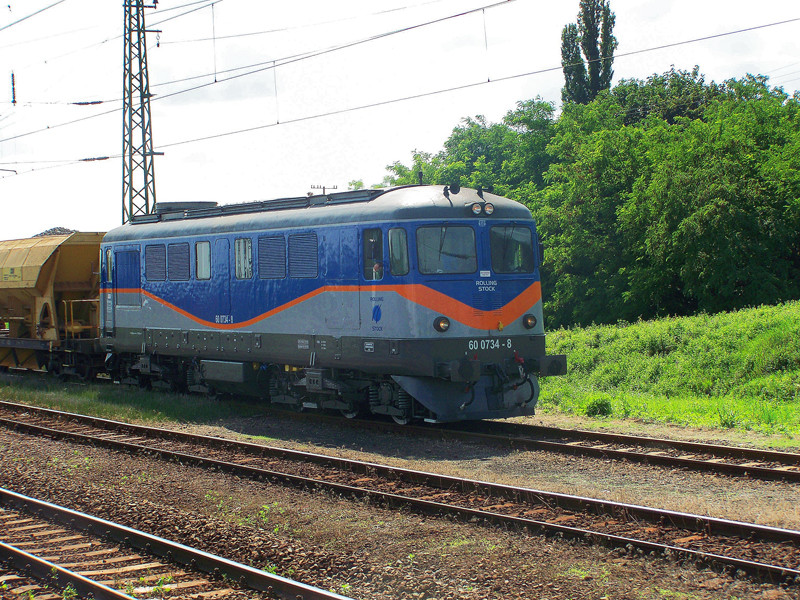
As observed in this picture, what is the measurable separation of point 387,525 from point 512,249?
6.55 meters

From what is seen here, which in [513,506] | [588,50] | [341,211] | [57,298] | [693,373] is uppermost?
[588,50]

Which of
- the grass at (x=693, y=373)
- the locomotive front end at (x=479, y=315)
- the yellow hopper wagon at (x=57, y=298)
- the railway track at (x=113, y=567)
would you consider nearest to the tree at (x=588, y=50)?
the grass at (x=693, y=373)

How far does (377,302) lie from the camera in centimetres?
1321

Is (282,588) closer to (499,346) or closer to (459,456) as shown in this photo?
(459,456)

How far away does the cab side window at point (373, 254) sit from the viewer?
43.1 feet

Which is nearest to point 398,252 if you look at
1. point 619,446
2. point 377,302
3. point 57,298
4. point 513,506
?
point 377,302

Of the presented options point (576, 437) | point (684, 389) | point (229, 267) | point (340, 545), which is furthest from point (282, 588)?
point (684, 389)

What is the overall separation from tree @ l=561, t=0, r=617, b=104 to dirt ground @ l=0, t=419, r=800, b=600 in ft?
191

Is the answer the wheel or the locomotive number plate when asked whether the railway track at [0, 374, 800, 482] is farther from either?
the locomotive number plate

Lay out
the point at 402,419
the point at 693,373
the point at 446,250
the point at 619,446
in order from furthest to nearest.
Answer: the point at 693,373, the point at 402,419, the point at 446,250, the point at 619,446

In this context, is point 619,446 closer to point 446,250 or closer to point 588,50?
point 446,250

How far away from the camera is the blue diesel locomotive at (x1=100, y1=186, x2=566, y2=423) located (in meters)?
12.9

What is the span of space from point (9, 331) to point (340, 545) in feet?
66.8

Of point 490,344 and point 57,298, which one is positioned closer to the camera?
point 490,344
